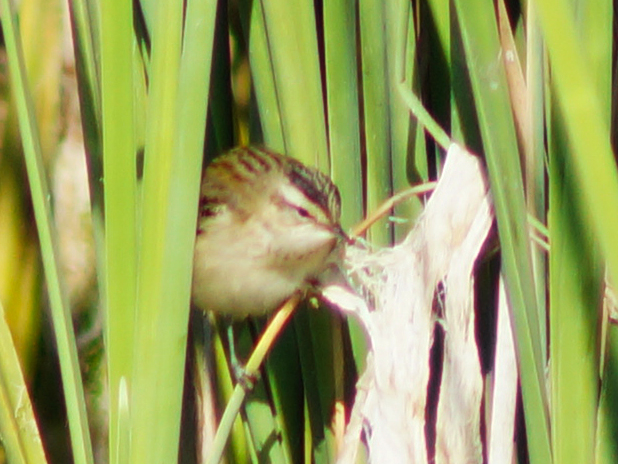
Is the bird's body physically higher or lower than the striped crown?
lower

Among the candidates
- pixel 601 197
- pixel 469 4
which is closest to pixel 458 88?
pixel 469 4

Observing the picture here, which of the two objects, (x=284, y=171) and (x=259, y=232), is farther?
(x=259, y=232)

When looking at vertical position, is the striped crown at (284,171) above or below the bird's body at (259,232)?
above

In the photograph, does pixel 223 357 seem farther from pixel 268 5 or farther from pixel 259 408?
pixel 268 5

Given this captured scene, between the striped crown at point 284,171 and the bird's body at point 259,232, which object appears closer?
the striped crown at point 284,171

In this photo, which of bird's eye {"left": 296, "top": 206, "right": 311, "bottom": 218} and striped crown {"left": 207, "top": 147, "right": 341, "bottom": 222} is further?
bird's eye {"left": 296, "top": 206, "right": 311, "bottom": 218}

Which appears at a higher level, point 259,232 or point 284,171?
→ point 284,171

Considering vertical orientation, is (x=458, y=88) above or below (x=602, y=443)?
above

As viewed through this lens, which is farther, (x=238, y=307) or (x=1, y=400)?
(x=238, y=307)
